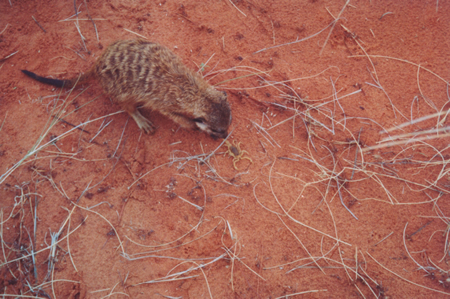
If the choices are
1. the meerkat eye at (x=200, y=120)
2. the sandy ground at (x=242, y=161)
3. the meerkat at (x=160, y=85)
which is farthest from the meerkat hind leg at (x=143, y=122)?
the meerkat eye at (x=200, y=120)

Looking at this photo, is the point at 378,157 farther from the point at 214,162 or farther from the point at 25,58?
the point at 25,58

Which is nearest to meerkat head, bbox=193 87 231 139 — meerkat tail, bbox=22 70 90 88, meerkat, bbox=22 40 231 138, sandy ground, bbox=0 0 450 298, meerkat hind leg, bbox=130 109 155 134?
meerkat, bbox=22 40 231 138

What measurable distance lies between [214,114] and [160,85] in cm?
71

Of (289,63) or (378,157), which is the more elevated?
(289,63)

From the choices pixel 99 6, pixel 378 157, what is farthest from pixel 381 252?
pixel 99 6

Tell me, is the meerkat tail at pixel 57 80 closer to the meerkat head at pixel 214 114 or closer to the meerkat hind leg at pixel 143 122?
the meerkat hind leg at pixel 143 122

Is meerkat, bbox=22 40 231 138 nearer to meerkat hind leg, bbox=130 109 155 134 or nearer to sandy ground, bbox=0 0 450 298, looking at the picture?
meerkat hind leg, bbox=130 109 155 134

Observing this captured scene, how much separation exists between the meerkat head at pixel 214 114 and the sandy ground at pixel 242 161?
0.33 m

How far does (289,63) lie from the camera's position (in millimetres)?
Result: 3598

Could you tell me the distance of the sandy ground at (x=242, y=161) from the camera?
272cm

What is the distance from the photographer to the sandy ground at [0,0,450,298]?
2.72 meters

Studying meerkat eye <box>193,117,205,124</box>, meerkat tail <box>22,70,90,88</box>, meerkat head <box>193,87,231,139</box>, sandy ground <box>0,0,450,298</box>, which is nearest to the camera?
sandy ground <box>0,0,450,298</box>

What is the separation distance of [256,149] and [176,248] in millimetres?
1450

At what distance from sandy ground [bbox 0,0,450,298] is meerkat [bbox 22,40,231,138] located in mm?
399
